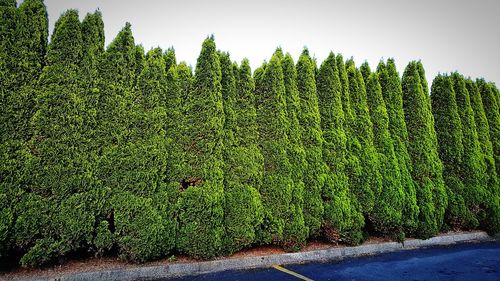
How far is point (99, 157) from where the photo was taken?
508cm

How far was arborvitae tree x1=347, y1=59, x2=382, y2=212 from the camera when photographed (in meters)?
6.97

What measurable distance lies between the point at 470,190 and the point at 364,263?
487 centimetres

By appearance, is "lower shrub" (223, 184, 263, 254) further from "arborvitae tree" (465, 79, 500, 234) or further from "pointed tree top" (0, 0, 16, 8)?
"arborvitae tree" (465, 79, 500, 234)

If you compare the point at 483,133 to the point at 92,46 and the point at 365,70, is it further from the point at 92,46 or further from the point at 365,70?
the point at 92,46

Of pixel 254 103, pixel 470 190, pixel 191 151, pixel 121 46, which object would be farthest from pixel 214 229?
pixel 470 190

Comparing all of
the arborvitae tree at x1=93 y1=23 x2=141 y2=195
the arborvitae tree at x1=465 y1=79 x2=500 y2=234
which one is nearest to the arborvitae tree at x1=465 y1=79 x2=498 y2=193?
the arborvitae tree at x1=465 y1=79 x2=500 y2=234

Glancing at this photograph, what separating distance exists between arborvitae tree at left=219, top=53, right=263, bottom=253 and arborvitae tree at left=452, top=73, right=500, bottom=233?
6.61 meters

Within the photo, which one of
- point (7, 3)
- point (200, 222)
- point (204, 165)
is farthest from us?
point (204, 165)

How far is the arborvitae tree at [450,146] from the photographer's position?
318 inches

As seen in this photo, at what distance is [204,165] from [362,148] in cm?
417

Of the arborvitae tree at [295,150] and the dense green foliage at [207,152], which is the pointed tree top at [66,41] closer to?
the dense green foliage at [207,152]

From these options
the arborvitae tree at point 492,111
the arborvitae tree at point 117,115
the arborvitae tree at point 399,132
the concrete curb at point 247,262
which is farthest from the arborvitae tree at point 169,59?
the arborvitae tree at point 492,111

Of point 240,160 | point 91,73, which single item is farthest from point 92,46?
point 240,160

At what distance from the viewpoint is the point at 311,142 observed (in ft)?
22.5
